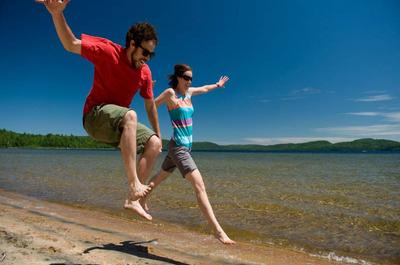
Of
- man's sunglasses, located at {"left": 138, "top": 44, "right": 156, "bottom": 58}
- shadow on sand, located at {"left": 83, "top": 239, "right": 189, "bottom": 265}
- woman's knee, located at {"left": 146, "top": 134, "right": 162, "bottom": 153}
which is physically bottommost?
shadow on sand, located at {"left": 83, "top": 239, "right": 189, "bottom": 265}

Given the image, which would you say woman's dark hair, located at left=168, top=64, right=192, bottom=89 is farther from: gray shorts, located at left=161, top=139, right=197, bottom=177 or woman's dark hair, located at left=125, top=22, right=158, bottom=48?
woman's dark hair, located at left=125, top=22, right=158, bottom=48

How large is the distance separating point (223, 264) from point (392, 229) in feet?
21.1

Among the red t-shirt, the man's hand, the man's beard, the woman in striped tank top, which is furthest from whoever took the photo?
the woman in striped tank top

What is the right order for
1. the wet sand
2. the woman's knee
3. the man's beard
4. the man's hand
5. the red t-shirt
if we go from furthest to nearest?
the wet sand → the woman's knee → the man's beard → the red t-shirt → the man's hand

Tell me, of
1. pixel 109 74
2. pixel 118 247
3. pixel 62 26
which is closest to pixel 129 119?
pixel 109 74

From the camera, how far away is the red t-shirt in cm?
444

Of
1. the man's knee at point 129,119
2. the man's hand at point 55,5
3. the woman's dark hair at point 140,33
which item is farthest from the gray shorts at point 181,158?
the man's hand at point 55,5

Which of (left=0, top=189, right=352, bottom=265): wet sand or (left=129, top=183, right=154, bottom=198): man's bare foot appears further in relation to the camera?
(left=0, top=189, right=352, bottom=265): wet sand

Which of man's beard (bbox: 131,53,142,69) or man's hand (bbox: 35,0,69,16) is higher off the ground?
man's hand (bbox: 35,0,69,16)

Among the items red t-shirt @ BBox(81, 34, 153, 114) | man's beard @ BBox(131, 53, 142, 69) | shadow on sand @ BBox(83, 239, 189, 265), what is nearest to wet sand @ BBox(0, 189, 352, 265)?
shadow on sand @ BBox(83, 239, 189, 265)

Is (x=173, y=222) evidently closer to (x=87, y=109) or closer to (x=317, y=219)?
(x=317, y=219)

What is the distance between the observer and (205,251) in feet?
23.2

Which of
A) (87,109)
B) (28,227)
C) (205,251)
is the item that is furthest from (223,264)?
(28,227)

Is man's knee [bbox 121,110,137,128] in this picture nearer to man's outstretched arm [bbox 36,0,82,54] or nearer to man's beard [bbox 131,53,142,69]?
man's beard [bbox 131,53,142,69]
